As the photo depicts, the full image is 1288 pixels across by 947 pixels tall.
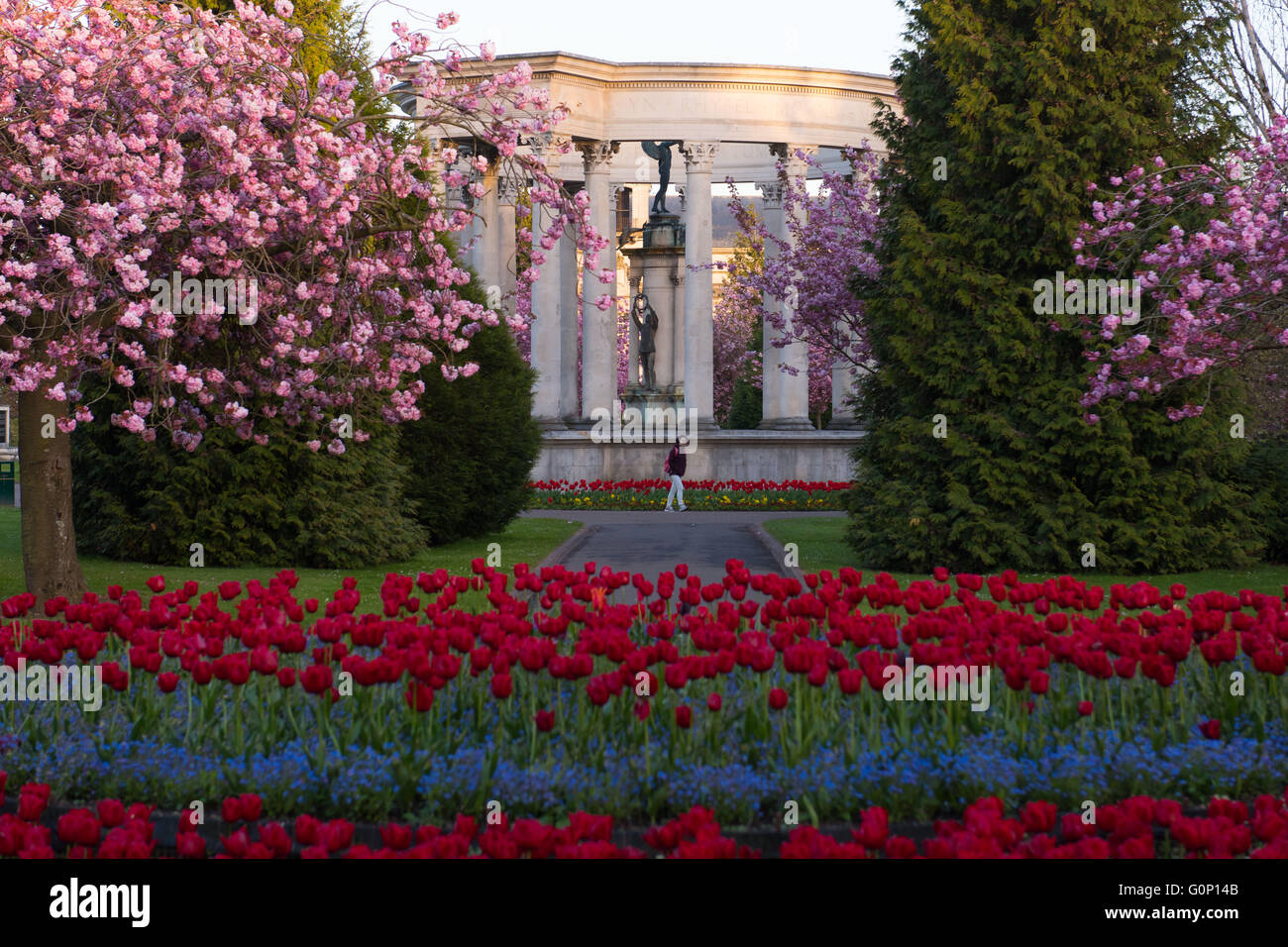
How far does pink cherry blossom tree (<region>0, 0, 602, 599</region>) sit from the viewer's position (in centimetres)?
1211

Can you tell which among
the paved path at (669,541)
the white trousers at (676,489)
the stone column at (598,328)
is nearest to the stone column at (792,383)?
the stone column at (598,328)

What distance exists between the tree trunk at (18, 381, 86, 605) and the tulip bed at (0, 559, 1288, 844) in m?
6.57

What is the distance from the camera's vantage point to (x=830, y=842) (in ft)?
13.3

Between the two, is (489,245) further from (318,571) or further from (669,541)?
(318,571)

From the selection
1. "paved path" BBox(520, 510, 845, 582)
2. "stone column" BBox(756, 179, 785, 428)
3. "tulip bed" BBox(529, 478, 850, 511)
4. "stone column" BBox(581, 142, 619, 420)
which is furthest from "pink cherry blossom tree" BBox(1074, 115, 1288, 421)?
"stone column" BBox(581, 142, 619, 420)

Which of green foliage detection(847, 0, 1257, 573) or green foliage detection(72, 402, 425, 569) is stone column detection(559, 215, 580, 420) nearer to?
green foliage detection(72, 402, 425, 569)

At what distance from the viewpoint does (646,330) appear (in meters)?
44.7

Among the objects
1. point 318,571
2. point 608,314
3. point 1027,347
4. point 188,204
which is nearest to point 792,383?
point 608,314

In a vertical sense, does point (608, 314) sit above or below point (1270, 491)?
above

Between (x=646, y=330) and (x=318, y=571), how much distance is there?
84.3 feet

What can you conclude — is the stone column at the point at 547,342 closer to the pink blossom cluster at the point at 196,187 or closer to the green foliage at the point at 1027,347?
the green foliage at the point at 1027,347

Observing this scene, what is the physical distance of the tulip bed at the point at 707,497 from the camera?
37.1m
